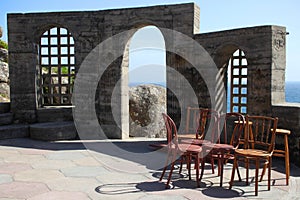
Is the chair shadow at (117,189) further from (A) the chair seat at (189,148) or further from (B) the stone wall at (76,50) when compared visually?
(B) the stone wall at (76,50)

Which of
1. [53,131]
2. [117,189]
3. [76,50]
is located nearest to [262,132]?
[117,189]

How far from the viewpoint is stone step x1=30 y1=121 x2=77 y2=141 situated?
7.12 m

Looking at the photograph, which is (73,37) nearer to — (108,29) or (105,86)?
(108,29)

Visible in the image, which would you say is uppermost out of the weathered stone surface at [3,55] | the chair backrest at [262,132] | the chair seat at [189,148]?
the weathered stone surface at [3,55]

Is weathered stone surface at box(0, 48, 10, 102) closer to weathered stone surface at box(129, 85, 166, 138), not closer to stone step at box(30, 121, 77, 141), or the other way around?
stone step at box(30, 121, 77, 141)

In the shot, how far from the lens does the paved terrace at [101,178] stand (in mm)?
3809

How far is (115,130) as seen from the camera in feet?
24.9

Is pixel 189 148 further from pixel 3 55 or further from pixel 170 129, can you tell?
pixel 3 55

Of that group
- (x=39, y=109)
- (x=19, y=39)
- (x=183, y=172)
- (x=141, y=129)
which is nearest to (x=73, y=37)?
(x=19, y=39)

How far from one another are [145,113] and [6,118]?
13.4 feet

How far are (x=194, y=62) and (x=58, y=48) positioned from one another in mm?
3686

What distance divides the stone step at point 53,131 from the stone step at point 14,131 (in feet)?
0.59

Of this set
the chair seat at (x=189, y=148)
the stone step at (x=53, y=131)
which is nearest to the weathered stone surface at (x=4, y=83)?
the stone step at (x=53, y=131)

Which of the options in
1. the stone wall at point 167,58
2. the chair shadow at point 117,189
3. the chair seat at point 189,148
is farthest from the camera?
the stone wall at point 167,58
